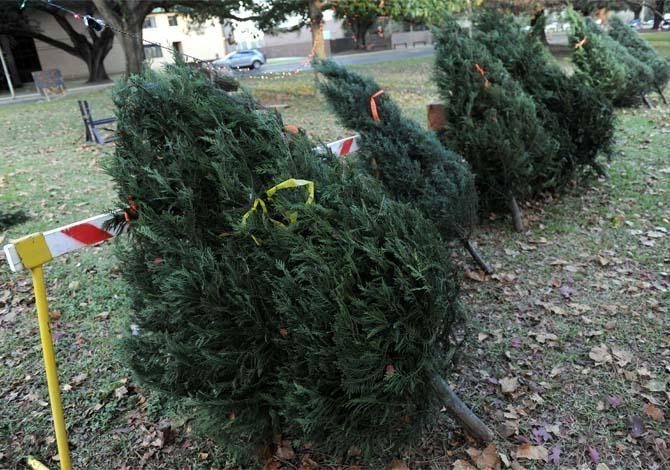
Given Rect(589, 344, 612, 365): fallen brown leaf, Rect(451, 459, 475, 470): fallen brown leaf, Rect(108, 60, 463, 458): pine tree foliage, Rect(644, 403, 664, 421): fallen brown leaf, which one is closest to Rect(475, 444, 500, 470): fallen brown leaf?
Rect(451, 459, 475, 470): fallen brown leaf

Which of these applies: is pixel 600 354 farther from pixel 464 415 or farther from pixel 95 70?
pixel 95 70

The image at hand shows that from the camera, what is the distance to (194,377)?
7.46 feet

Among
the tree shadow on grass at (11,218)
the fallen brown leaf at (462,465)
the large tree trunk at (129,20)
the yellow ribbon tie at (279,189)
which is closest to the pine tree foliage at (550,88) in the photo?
the fallen brown leaf at (462,465)

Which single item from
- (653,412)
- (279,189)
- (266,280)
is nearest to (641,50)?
(653,412)

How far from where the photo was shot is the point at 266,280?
85.7 inches

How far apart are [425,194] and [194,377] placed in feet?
8.18

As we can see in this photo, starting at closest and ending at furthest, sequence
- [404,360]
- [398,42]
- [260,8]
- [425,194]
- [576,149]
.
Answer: [404,360] → [425,194] → [576,149] → [260,8] → [398,42]

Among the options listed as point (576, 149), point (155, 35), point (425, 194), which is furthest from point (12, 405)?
point (155, 35)

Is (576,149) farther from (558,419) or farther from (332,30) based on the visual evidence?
(332,30)

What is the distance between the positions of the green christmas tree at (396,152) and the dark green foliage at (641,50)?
10375 millimetres

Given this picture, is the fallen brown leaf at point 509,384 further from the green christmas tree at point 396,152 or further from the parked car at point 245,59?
the parked car at point 245,59

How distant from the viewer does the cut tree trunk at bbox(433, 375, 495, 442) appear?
237 cm

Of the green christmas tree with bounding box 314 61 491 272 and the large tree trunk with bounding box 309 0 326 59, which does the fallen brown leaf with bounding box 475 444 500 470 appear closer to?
the green christmas tree with bounding box 314 61 491 272

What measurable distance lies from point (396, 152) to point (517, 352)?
5.83 feet
